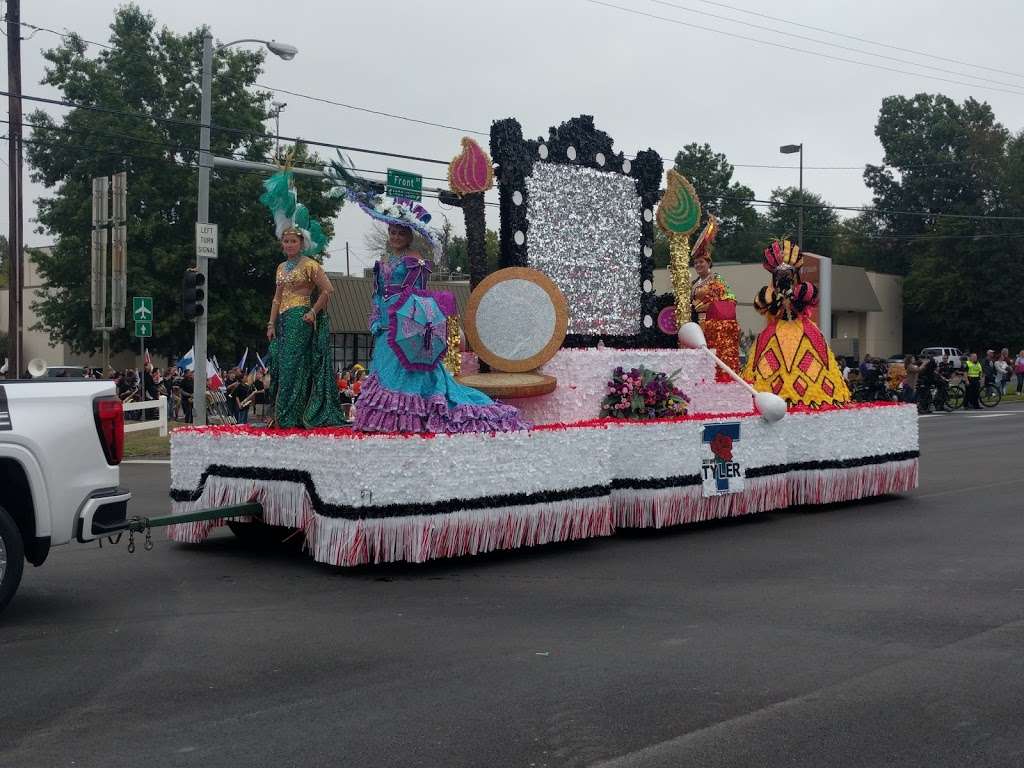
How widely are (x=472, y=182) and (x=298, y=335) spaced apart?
249cm

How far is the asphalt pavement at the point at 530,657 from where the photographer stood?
174 inches

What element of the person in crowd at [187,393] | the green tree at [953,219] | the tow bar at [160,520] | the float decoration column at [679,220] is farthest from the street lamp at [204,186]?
the green tree at [953,219]

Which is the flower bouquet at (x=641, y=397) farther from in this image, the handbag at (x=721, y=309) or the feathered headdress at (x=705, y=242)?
the feathered headdress at (x=705, y=242)

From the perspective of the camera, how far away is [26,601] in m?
7.18

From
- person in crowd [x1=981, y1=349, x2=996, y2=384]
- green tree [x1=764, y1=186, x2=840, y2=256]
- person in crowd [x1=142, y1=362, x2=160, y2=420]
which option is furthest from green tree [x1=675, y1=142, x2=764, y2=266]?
person in crowd [x1=142, y1=362, x2=160, y2=420]

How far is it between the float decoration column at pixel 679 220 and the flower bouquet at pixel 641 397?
1.64 m

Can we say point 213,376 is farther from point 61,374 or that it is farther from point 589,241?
point 589,241

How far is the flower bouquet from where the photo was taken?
36.5 feet

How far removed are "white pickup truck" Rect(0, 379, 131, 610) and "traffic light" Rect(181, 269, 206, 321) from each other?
12.8 meters

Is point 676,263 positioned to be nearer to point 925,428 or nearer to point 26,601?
point 26,601

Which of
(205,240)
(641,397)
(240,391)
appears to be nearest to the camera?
(641,397)

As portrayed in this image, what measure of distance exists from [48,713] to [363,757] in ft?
5.06

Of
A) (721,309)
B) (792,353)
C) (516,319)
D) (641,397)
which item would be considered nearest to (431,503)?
(516,319)

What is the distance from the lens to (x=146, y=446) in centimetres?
2055
